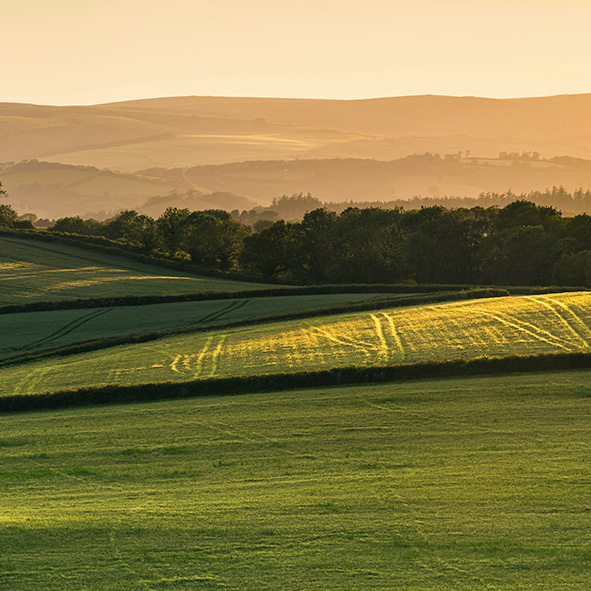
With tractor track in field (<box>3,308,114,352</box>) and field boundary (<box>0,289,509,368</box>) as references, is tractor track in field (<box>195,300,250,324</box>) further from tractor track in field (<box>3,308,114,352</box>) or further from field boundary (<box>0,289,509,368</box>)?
tractor track in field (<box>3,308,114,352</box>)

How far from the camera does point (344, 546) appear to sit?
18500mm

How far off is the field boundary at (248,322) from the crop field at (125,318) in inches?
146

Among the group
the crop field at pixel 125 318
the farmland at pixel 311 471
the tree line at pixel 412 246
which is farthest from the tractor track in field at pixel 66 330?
the tree line at pixel 412 246

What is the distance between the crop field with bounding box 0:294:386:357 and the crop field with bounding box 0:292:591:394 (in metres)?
7.78

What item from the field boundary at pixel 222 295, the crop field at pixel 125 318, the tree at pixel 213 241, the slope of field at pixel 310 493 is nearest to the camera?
the slope of field at pixel 310 493

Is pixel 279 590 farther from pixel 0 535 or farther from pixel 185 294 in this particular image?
pixel 185 294

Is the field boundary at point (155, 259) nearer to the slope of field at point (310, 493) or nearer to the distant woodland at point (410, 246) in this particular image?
the distant woodland at point (410, 246)

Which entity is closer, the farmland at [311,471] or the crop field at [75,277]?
the farmland at [311,471]

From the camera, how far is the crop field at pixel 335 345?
40500 millimetres

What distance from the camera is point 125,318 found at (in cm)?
6506

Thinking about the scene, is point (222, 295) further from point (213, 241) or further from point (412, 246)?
point (213, 241)

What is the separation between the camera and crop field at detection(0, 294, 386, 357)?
5831cm

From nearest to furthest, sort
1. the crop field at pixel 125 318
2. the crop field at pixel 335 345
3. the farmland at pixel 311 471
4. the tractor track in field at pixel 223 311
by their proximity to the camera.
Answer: the farmland at pixel 311 471, the crop field at pixel 335 345, the crop field at pixel 125 318, the tractor track in field at pixel 223 311

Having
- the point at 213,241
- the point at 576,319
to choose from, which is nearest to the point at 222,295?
the point at 576,319
